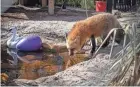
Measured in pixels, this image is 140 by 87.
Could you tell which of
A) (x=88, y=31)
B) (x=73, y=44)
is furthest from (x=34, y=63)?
(x=88, y=31)

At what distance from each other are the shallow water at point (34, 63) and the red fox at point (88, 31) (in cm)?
31

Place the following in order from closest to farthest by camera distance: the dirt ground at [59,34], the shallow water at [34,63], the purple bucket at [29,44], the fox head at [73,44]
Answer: the dirt ground at [59,34] < the shallow water at [34,63] < the fox head at [73,44] < the purple bucket at [29,44]

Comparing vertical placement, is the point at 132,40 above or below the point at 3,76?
above

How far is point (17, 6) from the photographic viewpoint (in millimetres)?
15516

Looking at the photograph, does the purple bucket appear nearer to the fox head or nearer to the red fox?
the red fox

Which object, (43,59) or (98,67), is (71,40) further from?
(98,67)

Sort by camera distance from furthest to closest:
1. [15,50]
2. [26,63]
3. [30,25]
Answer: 1. [30,25]
2. [15,50]
3. [26,63]

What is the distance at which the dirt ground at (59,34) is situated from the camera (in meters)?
5.84

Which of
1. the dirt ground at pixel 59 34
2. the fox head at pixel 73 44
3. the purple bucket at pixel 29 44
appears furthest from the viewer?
the purple bucket at pixel 29 44

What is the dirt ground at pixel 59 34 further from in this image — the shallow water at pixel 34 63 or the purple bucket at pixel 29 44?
the purple bucket at pixel 29 44

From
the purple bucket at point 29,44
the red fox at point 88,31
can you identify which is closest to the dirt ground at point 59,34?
the red fox at point 88,31

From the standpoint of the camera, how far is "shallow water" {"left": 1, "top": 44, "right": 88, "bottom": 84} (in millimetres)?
7005

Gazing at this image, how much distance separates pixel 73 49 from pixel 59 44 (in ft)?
4.37

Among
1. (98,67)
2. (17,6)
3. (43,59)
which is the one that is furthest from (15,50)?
(17,6)
